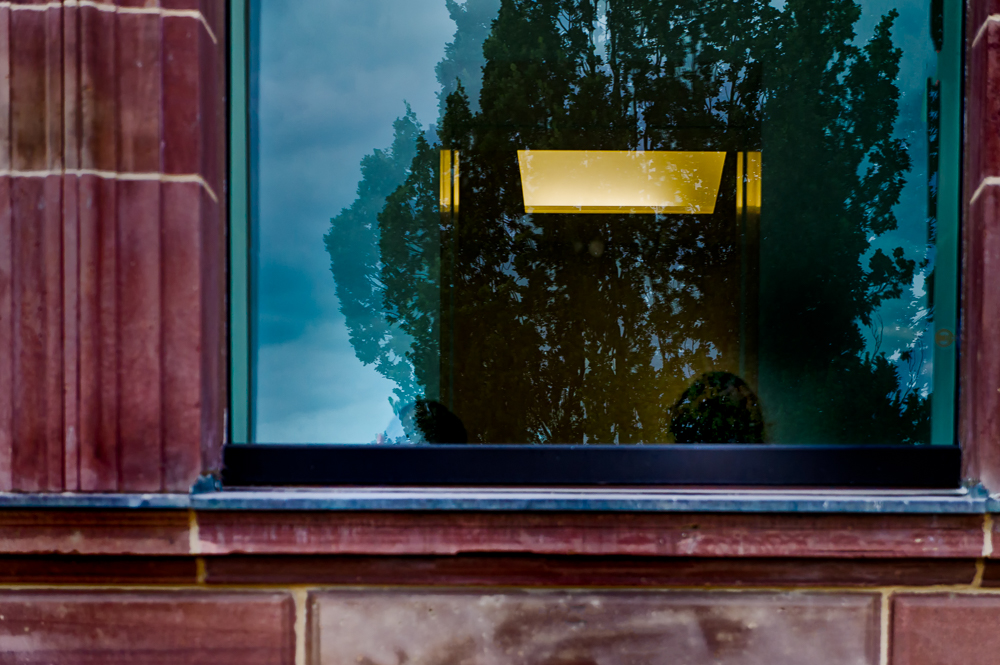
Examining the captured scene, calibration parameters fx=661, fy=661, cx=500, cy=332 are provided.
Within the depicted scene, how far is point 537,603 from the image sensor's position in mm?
1845

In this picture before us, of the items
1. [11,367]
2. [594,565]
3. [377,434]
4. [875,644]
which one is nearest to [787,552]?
[875,644]

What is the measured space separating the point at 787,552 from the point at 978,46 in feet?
5.00

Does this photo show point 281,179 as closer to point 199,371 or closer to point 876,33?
point 199,371

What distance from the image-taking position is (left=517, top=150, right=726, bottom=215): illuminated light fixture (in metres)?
5.96

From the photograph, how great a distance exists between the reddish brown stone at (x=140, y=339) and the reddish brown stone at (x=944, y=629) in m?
2.08

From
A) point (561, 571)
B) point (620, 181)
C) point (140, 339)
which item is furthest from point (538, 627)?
point (620, 181)

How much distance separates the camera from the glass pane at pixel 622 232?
8.95 ft

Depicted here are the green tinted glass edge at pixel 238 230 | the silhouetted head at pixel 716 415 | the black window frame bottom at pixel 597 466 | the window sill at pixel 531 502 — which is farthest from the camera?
the silhouetted head at pixel 716 415

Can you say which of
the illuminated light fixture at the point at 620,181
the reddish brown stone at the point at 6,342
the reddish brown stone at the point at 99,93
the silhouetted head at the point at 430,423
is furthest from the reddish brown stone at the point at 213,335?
the illuminated light fixture at the point at 620,181

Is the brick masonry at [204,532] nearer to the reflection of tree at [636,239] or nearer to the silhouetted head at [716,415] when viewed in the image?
the silhouetted head at [716,415]

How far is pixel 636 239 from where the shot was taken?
643 cm

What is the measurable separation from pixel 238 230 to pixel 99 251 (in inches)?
15.8

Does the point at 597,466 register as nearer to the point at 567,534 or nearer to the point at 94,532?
the point at 567,534

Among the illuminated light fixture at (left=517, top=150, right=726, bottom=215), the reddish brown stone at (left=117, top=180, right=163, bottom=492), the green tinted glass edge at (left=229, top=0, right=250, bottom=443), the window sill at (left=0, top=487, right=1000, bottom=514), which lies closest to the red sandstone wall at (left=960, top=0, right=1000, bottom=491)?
the window sill at (left=0, top=487, right=1000, bottom=514)
